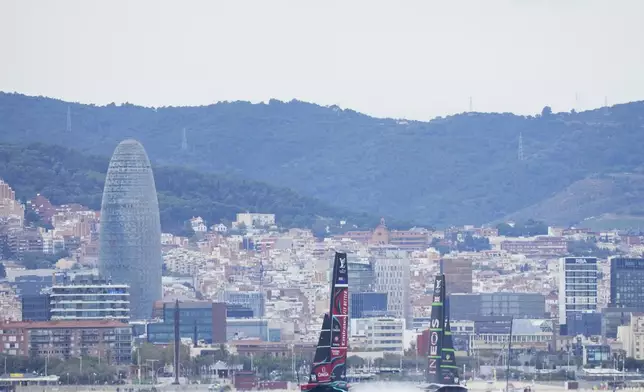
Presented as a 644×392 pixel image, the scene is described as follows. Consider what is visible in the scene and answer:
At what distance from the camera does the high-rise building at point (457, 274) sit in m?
158

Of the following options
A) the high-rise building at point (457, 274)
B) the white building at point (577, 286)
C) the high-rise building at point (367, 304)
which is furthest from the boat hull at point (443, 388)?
the high-rise building at point (457, 274)

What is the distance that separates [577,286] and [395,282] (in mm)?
13895

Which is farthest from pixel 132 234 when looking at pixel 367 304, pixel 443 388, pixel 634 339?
pixel 443 388

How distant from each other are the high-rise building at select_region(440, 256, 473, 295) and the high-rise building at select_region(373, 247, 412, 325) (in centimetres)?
264

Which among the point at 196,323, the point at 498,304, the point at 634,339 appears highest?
the point at 498,304

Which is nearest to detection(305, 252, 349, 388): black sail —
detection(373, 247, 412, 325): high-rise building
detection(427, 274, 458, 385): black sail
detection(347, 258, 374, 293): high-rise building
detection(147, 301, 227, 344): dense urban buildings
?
detection(427, 274, 458, 385): black sail

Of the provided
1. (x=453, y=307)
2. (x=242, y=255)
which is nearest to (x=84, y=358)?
(x=453, y=307)

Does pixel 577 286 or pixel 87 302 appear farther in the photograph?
pixel 577 286

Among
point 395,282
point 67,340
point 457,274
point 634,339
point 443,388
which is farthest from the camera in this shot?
point 457,274

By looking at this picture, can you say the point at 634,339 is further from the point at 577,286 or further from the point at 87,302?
the point at 577,286

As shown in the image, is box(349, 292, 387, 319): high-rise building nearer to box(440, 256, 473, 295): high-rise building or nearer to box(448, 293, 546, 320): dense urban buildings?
box(448, 293, 546, 320): dense urban buildings

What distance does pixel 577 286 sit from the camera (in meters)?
145

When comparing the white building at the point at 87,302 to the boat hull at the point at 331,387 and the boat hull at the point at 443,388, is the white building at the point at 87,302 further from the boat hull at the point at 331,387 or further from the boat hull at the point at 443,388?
the boat hull at the point at 331,387

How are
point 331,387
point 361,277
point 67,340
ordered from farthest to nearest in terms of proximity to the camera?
1. point 361,277
2. point 67,340
3. point 331,387
